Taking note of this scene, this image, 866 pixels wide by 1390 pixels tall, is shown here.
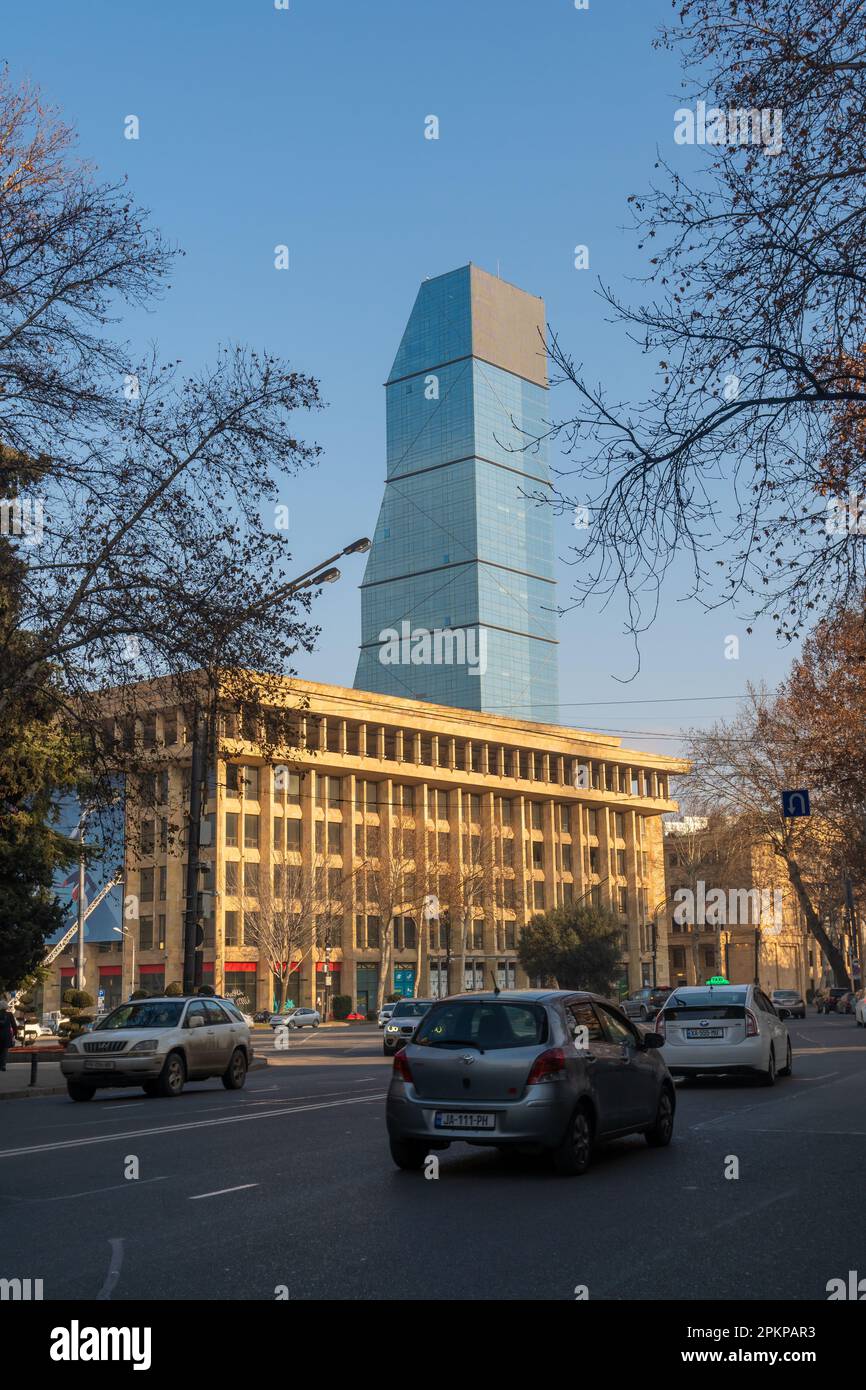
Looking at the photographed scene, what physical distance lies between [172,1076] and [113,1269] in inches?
601

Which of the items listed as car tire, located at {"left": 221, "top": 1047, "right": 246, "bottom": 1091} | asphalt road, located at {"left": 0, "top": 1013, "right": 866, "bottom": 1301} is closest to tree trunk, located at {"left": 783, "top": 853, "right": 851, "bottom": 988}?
car tire, located at {"left": 221, "top": 1047, "right": 246, "bottom": 1091}

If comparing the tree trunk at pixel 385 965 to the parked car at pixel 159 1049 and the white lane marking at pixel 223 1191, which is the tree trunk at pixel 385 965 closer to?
the parked car at pixel 159 1049

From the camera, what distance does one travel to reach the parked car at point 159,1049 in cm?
2158

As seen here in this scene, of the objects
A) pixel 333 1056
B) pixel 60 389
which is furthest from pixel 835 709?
pixel 60 389

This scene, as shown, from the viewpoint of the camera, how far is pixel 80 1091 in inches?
873

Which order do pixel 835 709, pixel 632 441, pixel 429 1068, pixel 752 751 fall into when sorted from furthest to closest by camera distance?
pixel 752 751, pixel 835 709, pixel 632 441, pixel 429 1068

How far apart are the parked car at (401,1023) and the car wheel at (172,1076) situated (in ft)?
43.2

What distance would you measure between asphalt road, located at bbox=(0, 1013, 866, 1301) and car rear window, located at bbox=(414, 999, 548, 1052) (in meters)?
1.03

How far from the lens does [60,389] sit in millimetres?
20609

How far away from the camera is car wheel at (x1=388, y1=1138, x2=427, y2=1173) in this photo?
11266 mm

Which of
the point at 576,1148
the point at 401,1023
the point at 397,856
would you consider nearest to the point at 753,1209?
the point at 576,1148

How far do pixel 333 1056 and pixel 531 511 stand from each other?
154239 millimetres
